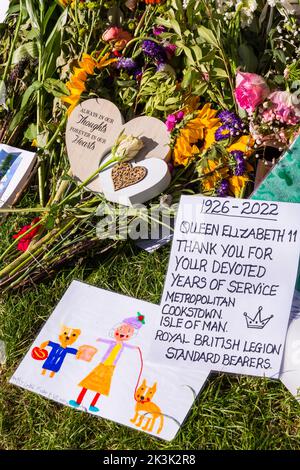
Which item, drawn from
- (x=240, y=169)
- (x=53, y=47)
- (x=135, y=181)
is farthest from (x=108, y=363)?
(x=53, y=47)

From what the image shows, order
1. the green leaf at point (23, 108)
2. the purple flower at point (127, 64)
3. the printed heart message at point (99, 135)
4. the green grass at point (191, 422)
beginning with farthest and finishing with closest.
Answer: the green leaf at point (23, 108)
the purple flower at point (127, 64)
the printed heart message at point (99, 135)
the green grass at point (191, 422)

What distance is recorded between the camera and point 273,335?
1835 mm

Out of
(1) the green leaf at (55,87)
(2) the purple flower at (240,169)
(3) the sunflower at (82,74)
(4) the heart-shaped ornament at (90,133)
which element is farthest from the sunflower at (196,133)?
→ (1) the green leaf at (55,87)

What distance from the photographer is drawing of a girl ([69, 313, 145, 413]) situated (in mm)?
1829

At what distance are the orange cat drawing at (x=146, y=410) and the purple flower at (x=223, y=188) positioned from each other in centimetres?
58

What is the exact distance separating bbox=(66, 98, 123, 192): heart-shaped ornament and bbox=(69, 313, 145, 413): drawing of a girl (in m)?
0.50

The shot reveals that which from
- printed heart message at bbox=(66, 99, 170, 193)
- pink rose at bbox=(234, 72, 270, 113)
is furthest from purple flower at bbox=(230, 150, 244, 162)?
printed heart message at bbox=(66, 99, 170, 193)

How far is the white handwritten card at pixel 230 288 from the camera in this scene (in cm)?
184

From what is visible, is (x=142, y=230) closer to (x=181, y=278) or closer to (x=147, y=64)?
(x=181, y=278)

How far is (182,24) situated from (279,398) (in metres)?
1.11

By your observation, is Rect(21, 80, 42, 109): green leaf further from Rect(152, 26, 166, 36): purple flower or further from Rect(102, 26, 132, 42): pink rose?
Rect(152, 26, 166, 36): purple flower

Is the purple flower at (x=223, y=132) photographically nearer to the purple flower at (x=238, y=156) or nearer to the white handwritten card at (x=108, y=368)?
the purple flower at (x=238, y=156)

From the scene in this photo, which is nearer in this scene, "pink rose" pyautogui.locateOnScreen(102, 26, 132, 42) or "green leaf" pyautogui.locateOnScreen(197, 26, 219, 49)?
"green leaf" pyautogui.locateOnScreen(197, 26, 219, 49)

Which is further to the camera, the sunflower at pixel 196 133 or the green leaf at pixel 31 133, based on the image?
the green leaf at pixel 31 133
